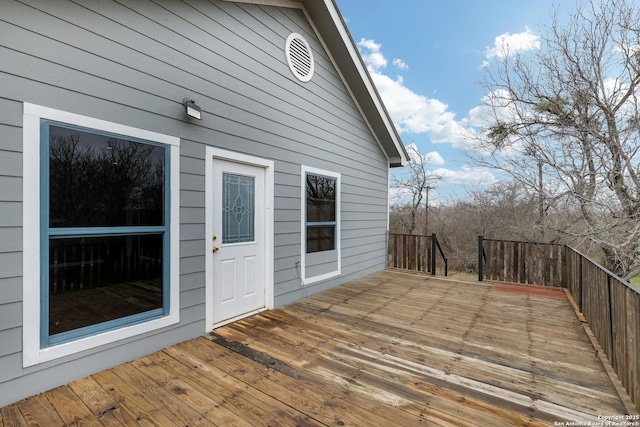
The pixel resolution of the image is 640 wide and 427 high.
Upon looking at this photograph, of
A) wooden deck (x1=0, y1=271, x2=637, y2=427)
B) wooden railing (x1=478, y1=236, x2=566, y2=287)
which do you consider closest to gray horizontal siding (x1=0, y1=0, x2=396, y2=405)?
wooden deck (x1=0, y1=271, x2=637, y2=427)

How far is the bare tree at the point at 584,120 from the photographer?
5.72 meters

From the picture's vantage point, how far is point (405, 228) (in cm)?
1408

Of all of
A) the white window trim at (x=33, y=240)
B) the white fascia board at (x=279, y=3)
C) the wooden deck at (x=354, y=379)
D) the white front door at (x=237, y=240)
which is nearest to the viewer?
the wooden deck at (x=354, y=379)

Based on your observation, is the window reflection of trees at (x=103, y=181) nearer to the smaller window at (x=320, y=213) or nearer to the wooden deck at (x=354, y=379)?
the wooden deck at (x=354, y=379)

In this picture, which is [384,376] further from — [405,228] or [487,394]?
[405,228]

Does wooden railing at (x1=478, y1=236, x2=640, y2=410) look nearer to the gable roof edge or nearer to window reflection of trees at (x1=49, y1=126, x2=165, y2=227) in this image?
the gable roof edge

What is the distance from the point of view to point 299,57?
4613 mm

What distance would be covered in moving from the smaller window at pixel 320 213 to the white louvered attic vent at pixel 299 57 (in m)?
1.63

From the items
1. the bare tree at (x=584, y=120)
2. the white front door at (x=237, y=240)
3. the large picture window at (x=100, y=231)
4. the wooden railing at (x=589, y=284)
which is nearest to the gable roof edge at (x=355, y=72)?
the bare tree at (x=584, y=120)

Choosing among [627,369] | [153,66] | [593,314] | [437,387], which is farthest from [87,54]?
[593,314]

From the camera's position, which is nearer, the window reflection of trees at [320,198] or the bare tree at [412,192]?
the window reflection of trees at [320,198]

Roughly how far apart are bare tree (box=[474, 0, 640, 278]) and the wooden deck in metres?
3.84

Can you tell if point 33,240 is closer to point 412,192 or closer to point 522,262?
point 522,262

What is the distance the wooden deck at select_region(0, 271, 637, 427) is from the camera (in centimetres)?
187
